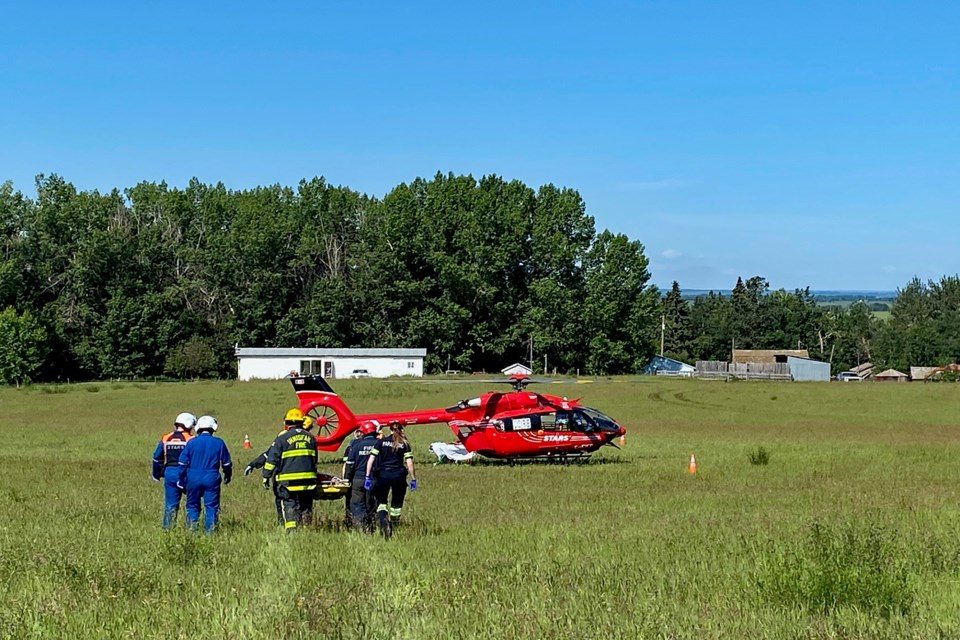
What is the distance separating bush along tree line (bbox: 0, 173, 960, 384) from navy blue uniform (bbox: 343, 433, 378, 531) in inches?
2805

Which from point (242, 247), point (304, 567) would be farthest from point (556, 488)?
point (242, 247)

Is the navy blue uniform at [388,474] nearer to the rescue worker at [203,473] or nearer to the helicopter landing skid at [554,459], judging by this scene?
the rescue worker at [203,473]

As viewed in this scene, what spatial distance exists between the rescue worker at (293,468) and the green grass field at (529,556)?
500mm

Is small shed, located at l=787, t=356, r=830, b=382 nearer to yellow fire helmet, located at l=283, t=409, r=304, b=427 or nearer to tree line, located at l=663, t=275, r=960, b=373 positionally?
tree line, located at l=663, t=275, r=960, b=373

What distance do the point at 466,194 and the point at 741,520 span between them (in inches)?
3032

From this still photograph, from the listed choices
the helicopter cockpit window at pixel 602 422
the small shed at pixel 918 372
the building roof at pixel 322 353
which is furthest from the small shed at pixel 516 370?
the small shed at pixel 918 372

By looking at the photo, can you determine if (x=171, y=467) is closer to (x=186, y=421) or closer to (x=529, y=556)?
(x=186, y=421)

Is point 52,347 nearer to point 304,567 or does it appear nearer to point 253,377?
point 253,377

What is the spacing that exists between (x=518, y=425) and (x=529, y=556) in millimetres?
15187

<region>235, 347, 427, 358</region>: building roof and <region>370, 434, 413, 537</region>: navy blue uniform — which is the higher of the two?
<region>235, 347, 427, 358</region>: building roof

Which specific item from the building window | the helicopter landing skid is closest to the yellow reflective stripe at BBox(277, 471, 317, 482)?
the helicopter landing skid

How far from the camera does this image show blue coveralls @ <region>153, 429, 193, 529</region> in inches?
539

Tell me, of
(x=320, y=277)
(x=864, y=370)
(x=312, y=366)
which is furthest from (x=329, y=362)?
(x=864, y=370)

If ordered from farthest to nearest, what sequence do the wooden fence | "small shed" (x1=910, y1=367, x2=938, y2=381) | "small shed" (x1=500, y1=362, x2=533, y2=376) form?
1. "small shed" (x1=910, y1=367, x2=938, y2=381)
2. the wooden fence
3. "small shed" (x1=500, y1=362, x2=533, y2=376)
